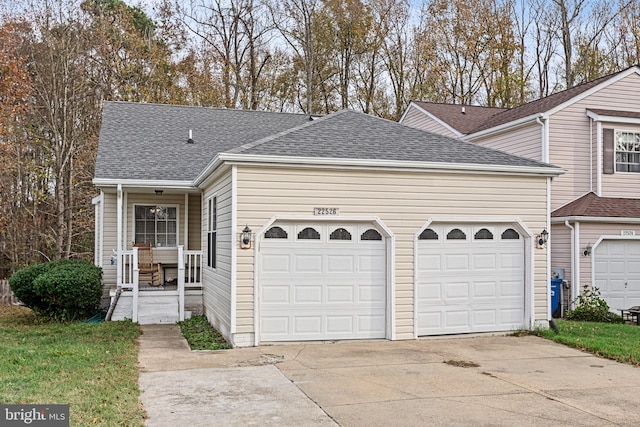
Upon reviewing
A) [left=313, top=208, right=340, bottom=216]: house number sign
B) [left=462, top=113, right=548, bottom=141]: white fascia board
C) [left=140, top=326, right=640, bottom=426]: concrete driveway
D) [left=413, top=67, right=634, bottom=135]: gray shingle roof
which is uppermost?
[left=413, top=67, right=634, bottom=135]: gray shingle roof

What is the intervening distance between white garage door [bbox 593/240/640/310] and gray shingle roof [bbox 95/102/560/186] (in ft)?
16.7

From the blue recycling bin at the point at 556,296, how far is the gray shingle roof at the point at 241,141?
4.56 metres

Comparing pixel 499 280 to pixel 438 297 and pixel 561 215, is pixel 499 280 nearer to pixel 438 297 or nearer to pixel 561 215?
pixel 438 297

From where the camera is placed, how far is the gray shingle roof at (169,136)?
1488cm

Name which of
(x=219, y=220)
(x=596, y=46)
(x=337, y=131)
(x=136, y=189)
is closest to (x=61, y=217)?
(x=136, y=189)

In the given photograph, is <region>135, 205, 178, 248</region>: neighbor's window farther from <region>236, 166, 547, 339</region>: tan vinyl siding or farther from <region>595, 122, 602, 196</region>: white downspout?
<region>595, 122, 602, 196</region>: white downspout

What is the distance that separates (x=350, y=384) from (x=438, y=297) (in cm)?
407

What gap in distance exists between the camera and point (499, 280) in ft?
38.3

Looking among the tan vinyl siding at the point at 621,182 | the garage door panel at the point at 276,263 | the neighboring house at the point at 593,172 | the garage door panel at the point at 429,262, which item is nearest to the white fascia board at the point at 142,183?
the garage door panel at the point at 276,263

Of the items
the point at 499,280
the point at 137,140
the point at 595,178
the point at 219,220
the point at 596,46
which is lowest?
the point at 499,280

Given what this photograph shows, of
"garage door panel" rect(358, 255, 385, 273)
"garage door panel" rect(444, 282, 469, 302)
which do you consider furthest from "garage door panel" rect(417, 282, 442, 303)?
"garage door panel" rect(358, 255, 385, 273)

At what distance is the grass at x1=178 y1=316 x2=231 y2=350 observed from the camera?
1030 cm

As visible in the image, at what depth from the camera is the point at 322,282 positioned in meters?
10.7

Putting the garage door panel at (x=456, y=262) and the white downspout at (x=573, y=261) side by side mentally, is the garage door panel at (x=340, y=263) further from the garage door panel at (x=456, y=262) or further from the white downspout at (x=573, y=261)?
the white downspout at (x=573, y=261)
